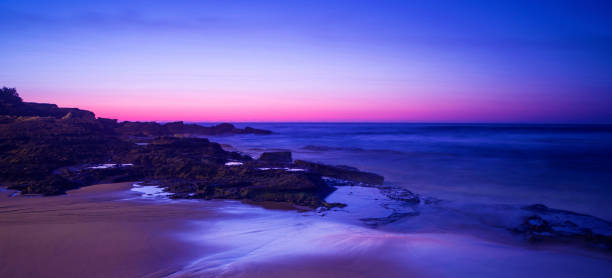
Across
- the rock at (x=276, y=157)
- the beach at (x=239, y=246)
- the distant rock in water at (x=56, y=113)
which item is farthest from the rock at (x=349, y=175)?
the distant rock in water at (x=56, y=113)

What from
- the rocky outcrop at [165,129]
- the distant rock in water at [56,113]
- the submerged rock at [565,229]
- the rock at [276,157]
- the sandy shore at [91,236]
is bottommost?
the submerged rock at [565,229]

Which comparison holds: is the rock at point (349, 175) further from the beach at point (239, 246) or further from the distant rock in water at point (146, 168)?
the beach at point (239, 246)

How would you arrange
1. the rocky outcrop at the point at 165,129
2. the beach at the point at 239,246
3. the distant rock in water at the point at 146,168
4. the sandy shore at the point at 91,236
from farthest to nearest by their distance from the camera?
the rocky outcrop at the point at 165,129
the distant rock in water at the point at 146,168
the beach at the point at 239,246
the sandy shore at the point at 91,236

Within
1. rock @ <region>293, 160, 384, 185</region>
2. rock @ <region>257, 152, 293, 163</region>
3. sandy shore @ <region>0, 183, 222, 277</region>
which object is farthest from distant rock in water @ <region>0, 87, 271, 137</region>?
rock @ <region>293, 160, 384, 185</region>

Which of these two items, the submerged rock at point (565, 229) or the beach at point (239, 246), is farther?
the submerged rock at point (565, 229)

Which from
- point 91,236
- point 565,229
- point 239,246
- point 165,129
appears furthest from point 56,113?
point 565,229

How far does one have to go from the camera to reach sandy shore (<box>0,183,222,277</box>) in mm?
3922

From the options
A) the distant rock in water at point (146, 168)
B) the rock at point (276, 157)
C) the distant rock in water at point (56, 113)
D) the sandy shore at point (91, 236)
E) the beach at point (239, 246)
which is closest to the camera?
the sandy shore at point (91, 236)

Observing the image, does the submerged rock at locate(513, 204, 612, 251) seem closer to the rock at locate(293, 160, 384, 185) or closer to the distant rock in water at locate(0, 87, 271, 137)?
the rock at locate(293, 160, 384, 185)

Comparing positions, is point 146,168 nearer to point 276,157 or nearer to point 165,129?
point 276,157

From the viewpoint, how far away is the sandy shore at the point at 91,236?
392 cm

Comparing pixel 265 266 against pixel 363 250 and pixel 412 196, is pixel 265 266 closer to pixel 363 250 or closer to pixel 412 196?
pixel 363 250

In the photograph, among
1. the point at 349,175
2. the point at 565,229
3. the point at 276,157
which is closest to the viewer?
the point at 565,229

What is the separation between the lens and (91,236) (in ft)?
15.9
